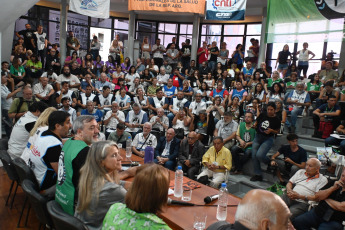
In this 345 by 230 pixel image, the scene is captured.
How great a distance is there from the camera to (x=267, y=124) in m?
5.62

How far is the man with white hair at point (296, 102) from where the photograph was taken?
6699 mm

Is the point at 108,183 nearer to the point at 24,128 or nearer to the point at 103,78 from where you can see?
the point at 24,128

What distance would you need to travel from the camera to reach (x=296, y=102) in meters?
7.04

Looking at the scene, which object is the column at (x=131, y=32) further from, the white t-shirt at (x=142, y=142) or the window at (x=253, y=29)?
the white t-shirt at (x=142, y=142)

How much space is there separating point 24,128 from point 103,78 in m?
5.72

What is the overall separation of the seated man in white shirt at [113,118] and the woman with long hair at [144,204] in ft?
19.0

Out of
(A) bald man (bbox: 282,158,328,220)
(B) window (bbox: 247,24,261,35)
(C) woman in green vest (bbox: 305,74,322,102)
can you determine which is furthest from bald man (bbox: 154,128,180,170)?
(B) window (bbox: 247,24,261,35)

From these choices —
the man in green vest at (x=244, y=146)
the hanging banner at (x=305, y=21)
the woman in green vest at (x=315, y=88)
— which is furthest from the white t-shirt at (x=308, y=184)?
the woman in green vest at (x=315, y=88)

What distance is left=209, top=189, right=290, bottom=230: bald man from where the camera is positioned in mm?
1445

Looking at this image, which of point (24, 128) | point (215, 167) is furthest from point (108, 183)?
point (215, 167)

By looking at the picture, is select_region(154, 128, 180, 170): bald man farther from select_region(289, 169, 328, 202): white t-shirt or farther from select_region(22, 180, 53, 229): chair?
select_region(22, 180, 53, 229): chair

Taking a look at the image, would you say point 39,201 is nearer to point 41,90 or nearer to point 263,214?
point 263,214

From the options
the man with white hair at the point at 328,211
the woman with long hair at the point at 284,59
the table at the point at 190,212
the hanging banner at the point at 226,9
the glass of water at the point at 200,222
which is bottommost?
the man with white hair at the point at 328,211

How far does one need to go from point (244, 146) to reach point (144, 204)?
4.59m
